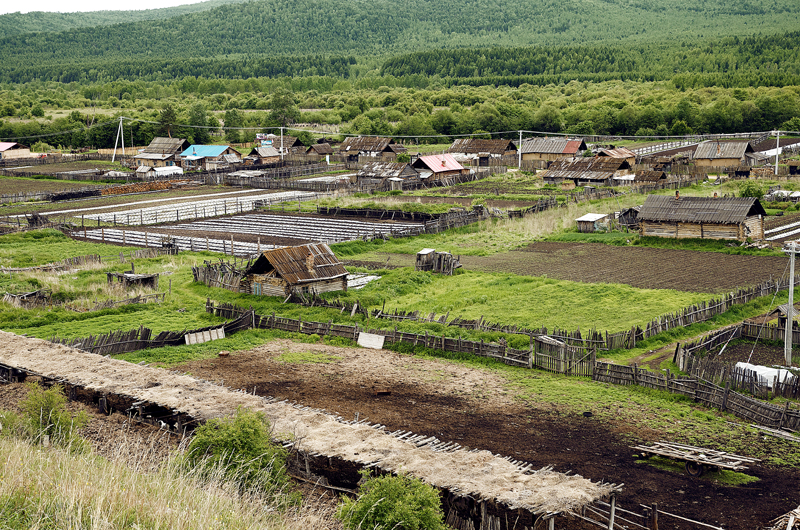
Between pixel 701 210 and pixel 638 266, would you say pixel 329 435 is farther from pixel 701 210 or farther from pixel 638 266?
pixel 701 210

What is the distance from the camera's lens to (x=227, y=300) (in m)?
33.3

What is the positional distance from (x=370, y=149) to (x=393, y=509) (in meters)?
82.2

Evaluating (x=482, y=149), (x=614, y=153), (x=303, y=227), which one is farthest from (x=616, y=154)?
(x=303, y=227)

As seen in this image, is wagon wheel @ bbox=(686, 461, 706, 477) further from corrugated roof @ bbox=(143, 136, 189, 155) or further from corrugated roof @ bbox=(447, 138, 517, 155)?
corrugated roof @ bbox=(143, 136, 189, 155)

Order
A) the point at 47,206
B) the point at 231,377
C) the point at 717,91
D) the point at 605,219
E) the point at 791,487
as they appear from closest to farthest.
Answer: the point at 791,487
the point at 231,377
the point at 605,219
the point at 47,206
the point at 717,91

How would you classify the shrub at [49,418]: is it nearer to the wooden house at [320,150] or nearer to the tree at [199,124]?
the wooden house at [320,150]

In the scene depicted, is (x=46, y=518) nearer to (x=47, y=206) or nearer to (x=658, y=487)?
(x=658, y=487)

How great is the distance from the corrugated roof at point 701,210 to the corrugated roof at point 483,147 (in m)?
43.7

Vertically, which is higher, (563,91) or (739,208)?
(563,91)

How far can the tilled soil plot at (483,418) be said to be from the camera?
53.7 feet

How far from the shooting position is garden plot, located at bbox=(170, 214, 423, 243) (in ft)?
161

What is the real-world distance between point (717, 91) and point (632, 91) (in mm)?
20243

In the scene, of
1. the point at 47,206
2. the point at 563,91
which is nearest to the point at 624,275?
the point at 47,206

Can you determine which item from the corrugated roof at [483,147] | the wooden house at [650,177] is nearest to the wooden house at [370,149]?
the corrugated roof at [483,147]
